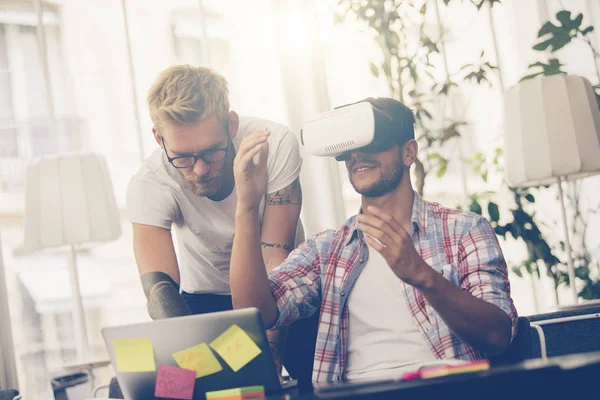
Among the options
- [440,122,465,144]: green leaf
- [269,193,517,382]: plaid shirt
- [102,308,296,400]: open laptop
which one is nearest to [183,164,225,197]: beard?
[269,193,517,382]: plaid shirt

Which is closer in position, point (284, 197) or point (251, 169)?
point (251, 169)

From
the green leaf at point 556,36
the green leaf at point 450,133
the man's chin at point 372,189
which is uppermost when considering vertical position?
the green leaf at point 556,36

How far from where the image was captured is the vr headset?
1489 mm

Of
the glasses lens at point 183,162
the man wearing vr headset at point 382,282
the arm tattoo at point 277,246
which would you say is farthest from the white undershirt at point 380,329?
the glasses lens at point 183,162

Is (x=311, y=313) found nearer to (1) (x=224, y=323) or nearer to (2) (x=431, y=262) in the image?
(2) (x=431, y=262)

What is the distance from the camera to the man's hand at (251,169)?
1591 mm

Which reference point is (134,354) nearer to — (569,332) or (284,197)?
(284,197)

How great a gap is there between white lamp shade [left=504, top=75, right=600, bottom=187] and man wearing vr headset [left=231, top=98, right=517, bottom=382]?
2.96 ft

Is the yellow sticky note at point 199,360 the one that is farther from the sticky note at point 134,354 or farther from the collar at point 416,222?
the collar at point 416,222

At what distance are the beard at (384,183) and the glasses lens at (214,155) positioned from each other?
39 cm

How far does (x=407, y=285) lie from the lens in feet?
5.56

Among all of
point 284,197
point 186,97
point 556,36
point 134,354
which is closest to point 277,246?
point 284,197

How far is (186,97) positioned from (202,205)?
0.33m

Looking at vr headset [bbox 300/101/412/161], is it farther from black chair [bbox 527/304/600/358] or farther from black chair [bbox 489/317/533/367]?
black chair [bbox 527/304/600/358]
